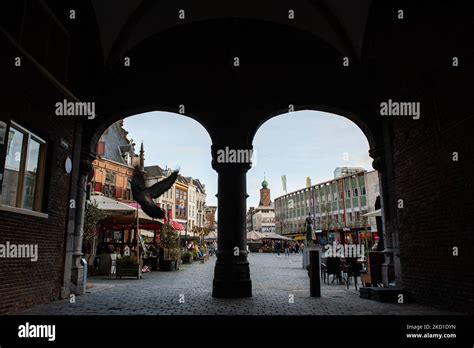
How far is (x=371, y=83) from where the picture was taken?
866cm

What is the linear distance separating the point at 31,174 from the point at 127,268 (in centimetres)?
663

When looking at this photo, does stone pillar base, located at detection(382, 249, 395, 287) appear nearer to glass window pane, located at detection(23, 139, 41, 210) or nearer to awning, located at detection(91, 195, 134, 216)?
glass window pane, located at detection(23, 139, 41, 210)

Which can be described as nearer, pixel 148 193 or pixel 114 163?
pixel 148 193

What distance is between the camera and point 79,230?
8266mm

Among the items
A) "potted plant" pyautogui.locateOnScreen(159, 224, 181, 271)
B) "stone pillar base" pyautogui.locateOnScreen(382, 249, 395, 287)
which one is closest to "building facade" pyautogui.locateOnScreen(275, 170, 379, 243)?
"potted plant" pyautogui.locateOnScreen(159, 224, 181, 271)

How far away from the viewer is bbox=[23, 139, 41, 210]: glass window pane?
636 centimetres

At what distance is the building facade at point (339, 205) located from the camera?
46.8 metres

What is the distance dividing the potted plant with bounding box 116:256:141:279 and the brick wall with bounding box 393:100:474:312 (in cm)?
860

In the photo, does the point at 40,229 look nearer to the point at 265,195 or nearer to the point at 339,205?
the point at 339,205

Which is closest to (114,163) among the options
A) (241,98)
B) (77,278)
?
(77,278)
